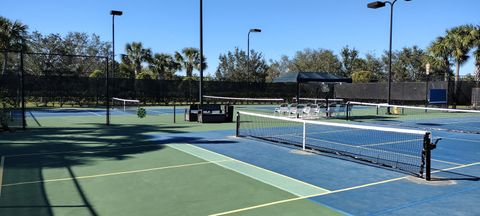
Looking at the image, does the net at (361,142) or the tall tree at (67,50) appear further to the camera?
the tall tree at (67,50)

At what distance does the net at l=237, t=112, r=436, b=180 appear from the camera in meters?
9.08

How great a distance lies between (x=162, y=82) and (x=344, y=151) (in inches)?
1104

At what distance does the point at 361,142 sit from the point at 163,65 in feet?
156

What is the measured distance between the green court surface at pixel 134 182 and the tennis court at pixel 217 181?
0.02 m

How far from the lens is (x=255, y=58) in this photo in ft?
190

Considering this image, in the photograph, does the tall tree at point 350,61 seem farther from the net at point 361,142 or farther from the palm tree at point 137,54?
the net at point 361,142

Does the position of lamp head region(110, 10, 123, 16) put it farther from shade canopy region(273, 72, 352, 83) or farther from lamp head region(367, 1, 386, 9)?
lamp head region(367, 1, 386, 9)

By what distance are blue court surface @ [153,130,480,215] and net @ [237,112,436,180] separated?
1.43 ft

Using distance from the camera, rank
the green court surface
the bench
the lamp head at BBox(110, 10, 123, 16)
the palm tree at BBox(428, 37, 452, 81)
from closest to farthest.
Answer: the green court surface → the bench → the lamp head at BBox(110, 10, 123, 16) → the palm tree at BBox(428, 37, 452, 81)

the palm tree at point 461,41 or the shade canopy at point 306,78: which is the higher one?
A: the palm tree at point 461,41

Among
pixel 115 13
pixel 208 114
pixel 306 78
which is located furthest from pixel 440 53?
pixel 115 13

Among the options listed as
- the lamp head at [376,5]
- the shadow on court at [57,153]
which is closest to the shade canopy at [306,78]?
the lamp head at [376,5]

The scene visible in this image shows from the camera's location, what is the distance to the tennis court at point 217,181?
20.0ft

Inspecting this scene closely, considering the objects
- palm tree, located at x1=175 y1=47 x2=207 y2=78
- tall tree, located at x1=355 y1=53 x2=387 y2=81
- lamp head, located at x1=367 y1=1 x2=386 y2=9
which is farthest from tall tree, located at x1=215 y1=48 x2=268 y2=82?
lamp head, located at x1=367 y1=1 x2=386 y2=9
